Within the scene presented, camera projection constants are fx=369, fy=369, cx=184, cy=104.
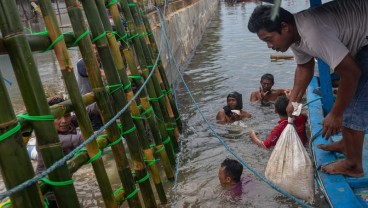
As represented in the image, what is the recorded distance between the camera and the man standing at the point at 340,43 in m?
2.71

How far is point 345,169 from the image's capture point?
3.42 meters

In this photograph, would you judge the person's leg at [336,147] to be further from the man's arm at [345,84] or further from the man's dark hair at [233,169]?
the man's dark hair at [233,169]

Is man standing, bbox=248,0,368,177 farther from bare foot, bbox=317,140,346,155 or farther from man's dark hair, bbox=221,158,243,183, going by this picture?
man's dark hair, bbox=221,158,243,183

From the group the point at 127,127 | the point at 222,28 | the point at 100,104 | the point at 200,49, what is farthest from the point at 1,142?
the point at 222,28

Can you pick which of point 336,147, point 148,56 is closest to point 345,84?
point 336,147

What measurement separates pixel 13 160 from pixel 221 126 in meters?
5.03

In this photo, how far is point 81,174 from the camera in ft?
17.7

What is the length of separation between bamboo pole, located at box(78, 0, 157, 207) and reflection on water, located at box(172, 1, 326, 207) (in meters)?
0.74

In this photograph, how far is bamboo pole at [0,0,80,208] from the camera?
91.0 inches

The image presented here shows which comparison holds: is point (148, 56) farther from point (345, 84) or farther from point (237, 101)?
point (345, 84)

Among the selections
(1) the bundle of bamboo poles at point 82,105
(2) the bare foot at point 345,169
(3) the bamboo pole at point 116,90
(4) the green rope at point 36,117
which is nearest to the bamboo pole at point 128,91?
(1) the bundle of bamboo poles at point 82,105

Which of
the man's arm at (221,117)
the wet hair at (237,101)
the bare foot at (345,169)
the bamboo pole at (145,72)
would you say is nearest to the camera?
the bare foot at (345,169)

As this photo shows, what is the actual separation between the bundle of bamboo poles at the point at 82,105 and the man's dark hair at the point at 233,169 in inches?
32.5

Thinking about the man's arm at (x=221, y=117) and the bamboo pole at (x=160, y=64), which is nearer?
the bamboo pole at (x=160, y=64)
